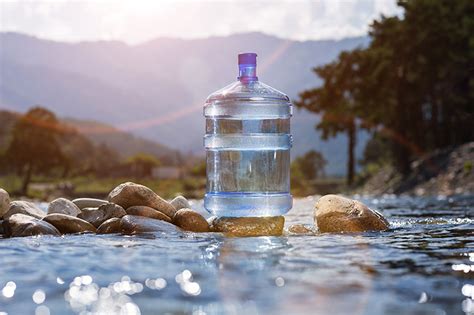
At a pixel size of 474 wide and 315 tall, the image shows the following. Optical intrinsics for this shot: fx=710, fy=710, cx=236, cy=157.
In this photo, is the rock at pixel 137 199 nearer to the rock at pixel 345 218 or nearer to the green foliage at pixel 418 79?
the rock at pixel 345 218

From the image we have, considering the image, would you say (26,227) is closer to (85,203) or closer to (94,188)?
(85,203)

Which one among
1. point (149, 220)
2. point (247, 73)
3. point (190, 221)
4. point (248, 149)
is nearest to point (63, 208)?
point (149, 220)

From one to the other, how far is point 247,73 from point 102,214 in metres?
2.59

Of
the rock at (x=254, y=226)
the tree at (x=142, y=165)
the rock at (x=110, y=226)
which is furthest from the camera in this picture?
the tree at (x=142, y=165)

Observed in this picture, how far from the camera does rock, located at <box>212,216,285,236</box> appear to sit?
827cm

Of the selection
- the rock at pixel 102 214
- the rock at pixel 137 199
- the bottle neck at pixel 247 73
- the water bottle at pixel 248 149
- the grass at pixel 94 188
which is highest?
the bottle neck at pixel 247 73

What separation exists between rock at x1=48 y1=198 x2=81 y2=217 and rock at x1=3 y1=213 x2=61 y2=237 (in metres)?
1.14

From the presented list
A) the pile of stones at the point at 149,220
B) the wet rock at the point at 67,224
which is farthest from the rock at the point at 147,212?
the wet rock at the point at 67,224

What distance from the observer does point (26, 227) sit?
8.12 metres

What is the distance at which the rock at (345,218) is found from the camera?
8359 millimetres

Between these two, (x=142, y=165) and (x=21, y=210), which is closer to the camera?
(x=21, y=210)

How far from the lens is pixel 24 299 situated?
4.30 metres

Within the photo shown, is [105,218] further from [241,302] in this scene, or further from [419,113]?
[419,113]

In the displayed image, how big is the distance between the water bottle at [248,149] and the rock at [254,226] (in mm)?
417
